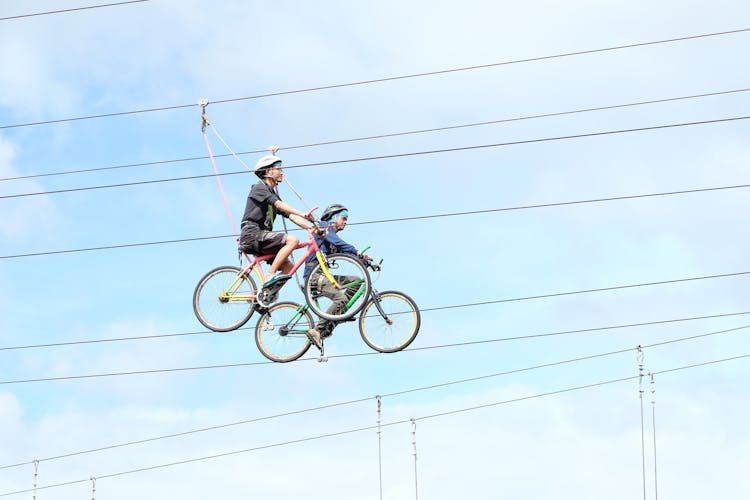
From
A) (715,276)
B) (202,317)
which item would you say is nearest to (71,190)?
(202,317)

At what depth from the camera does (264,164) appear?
24.4m

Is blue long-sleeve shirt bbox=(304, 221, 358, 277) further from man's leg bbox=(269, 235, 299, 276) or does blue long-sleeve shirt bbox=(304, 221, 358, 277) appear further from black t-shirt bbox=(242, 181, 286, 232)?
black t-shirt bbox=(242, 181, 286, 232)

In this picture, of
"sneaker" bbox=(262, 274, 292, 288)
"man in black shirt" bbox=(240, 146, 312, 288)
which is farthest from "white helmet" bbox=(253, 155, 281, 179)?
"sneaker" bbox=(262, 274, 292, 288)

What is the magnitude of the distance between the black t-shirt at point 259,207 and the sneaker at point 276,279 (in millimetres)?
972

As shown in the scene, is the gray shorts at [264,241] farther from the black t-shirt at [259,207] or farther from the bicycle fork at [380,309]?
the bicycle fork at [380,309]

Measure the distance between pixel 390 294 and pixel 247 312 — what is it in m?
2.89

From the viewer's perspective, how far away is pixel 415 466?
5347 cm

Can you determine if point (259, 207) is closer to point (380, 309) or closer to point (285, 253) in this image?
point (285, 253)

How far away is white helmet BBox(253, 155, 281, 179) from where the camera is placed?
2438 cm

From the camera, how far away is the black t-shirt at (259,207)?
2419 cm

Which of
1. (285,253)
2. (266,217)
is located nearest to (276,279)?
(285,253)

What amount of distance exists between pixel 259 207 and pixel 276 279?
145cm

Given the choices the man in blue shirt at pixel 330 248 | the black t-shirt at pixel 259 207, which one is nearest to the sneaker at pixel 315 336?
the man in blue shirt at pixel 330 248

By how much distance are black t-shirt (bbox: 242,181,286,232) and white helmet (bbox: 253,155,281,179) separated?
21 cm
